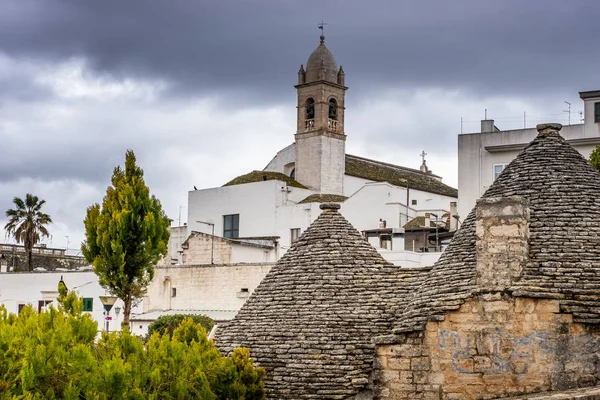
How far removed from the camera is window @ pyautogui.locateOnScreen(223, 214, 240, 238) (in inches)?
2527

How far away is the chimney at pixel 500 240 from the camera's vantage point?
15.5m

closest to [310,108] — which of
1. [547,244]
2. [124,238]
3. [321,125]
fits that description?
[321,125]

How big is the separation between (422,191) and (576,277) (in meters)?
50.0

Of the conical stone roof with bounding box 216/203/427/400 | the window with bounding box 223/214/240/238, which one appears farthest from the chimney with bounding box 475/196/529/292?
the window with bounding box 223/214/240/238

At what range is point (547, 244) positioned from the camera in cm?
1614

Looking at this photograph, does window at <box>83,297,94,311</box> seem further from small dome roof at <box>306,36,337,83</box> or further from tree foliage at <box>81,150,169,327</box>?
small dome roof at <box>306,36,337,83</box>

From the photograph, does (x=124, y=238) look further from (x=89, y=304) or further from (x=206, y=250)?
(x=206, y=250)

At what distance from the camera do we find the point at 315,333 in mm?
17531

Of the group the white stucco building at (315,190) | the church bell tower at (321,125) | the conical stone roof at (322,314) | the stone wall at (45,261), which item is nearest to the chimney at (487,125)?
the white stucco building at (315,190)

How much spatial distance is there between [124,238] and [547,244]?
16.8 metres

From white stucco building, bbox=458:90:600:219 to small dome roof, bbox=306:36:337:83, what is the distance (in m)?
25.4

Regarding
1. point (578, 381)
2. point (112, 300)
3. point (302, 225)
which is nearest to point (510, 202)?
point (578, 381)

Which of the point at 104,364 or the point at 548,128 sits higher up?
the point at 548,128

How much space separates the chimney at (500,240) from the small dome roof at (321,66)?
186 ft
